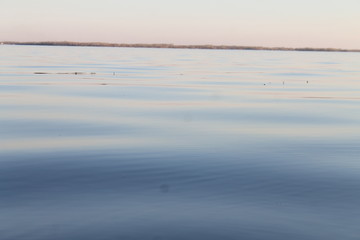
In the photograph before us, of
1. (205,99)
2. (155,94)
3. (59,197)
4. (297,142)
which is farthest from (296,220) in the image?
(155,94)

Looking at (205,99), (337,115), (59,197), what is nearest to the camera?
(59,197)

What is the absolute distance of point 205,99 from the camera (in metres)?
22.2

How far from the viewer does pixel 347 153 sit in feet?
35.9

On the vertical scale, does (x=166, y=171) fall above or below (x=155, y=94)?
below

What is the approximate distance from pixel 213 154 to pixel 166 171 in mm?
1625

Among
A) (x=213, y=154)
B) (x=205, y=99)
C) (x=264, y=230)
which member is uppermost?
(x=205, y=99)

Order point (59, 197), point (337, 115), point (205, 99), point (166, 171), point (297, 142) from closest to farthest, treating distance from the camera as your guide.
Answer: point (59, 197), point (166, 171), point (297, 142), point (337, 115), point (205, 99)

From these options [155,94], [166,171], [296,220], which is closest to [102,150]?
[166,171]

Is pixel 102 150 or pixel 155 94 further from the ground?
pixel 155 94

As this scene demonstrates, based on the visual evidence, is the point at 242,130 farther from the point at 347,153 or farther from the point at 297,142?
the point at 347,153

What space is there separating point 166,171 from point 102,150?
6.86ft

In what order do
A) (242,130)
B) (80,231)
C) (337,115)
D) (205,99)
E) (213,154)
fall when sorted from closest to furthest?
(80,231) < (213,154) < (242,130) < (337,115) < (205,99)

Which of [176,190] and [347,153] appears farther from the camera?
[347,153]

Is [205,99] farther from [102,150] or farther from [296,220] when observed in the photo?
[296,220]
